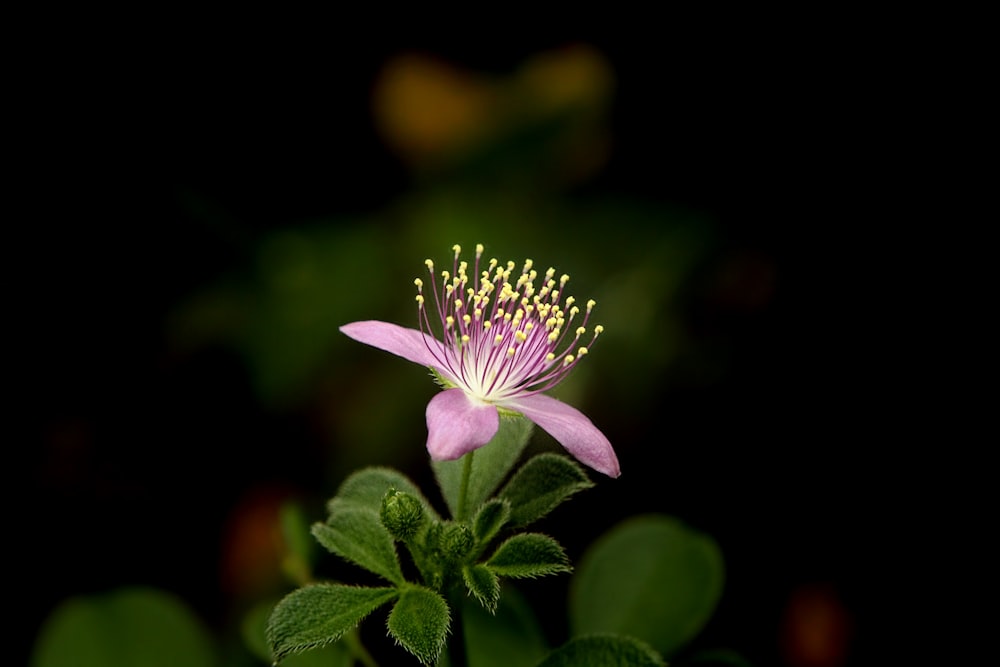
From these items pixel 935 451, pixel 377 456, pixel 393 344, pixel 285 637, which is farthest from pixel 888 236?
pixel 285 637

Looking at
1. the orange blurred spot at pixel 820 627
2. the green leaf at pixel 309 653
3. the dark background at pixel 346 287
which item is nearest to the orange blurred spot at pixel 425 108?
the dark background at pixel 346 287

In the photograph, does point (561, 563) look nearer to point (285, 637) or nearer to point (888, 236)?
point (285, 637)

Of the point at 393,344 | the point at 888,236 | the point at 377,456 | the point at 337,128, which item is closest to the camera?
the point at 393,344

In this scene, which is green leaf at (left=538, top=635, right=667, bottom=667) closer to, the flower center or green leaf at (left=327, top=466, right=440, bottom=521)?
green leaf at (left=327, top=466, right=440, bottom=521)

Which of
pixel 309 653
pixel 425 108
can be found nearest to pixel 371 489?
pixel 309 653

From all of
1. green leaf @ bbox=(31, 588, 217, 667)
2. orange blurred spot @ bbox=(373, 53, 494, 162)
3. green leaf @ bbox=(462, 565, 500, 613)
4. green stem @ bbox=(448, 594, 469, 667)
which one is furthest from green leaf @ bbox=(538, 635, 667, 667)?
orange blurred spot @ bbox=(373, 53, 494, 162)

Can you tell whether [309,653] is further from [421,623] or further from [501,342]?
[501,342]

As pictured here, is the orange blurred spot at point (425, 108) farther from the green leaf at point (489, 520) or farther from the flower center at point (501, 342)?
the green leaf at point (489, 520)
